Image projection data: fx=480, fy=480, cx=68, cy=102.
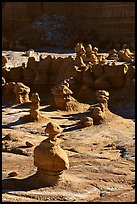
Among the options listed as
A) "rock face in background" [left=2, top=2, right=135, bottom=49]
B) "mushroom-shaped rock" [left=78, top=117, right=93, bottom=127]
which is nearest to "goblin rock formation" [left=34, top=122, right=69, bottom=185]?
"mushroom-shaped rock" [left=78, top=117, right=93, bottom=127]

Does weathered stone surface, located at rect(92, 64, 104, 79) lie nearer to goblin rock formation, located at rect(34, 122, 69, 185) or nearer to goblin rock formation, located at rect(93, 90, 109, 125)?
goblin rock formation, located at rect(93, 90, 109, 125)

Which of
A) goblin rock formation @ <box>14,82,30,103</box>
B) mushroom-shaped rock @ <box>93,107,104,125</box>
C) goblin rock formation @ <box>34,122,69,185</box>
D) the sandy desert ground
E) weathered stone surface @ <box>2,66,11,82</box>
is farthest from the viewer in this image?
weathered stone surface @ <box>2,66,11,82</box>

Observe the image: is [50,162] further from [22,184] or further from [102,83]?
[102,83]

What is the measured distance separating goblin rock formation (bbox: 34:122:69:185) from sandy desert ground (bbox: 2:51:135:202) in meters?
0.26

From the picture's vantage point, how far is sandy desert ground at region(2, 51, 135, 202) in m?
11.8

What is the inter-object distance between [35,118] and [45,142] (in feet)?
26.6

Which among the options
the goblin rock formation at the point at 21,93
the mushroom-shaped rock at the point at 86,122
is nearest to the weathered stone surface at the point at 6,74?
the goblin rock formation at the point at 21,93

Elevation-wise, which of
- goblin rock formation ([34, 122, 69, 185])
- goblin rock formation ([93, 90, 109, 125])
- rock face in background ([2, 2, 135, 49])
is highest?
rock face in background ([2, 2, 135, 49])

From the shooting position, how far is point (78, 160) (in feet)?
50.1

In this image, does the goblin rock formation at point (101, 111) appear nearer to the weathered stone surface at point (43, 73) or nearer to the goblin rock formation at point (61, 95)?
the goblin rock formation at point (61, 95)

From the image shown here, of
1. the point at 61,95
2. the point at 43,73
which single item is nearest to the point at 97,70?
the point at 43,73

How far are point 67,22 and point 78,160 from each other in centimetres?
3385

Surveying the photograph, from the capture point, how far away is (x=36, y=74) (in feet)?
90.7

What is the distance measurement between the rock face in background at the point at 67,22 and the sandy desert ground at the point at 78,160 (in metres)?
22.3
